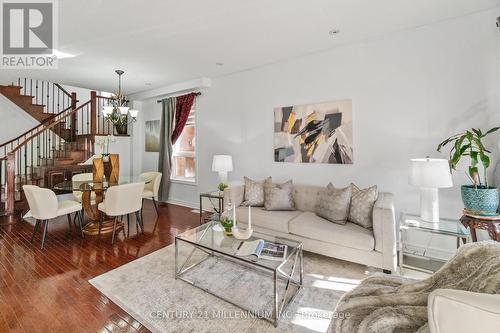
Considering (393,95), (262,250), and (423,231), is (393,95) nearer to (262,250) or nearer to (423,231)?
(423,231)

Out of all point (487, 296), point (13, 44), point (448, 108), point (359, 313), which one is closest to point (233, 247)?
point (359, 313)

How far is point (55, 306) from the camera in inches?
77.1

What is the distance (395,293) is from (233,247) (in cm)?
132

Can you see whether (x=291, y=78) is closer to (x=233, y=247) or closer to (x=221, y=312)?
(x=233, y=247)

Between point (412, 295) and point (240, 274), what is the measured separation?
1642 millimetres

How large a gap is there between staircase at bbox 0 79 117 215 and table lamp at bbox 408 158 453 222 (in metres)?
6.18

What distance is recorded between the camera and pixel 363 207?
2.62 metres

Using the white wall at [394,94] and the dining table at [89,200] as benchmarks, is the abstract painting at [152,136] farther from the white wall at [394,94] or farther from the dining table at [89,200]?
the white wall at [394,94]

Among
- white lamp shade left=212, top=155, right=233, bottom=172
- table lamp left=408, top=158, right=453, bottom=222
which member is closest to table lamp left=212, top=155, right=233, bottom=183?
white lamp shade left=212, top=155, right=233, bottom=172

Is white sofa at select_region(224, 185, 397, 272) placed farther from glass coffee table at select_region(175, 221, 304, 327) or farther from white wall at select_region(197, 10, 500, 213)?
white wall at select_region(197, 10, 500, 213)

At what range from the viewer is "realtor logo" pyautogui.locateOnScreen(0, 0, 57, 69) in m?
2.46

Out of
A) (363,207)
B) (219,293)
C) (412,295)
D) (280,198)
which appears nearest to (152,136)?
A: (280,198)

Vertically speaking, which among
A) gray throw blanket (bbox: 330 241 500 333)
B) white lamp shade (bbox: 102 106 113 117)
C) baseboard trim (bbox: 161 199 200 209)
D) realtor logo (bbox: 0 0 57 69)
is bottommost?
baseboard trim (bbox: 161 199 200 209)

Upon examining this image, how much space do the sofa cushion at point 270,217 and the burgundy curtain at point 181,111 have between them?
2.77 m
